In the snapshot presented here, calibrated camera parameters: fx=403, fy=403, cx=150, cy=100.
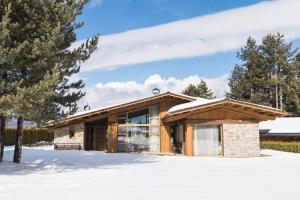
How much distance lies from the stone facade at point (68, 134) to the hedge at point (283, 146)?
15.2 m

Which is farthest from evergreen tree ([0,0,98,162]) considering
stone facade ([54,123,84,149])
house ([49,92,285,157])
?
stone facade ([54,123,84,149])

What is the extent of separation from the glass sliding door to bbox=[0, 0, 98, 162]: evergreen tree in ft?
33.3

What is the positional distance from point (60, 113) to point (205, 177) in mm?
6963

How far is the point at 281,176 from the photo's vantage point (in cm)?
1491

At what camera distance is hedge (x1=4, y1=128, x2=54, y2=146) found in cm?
3728

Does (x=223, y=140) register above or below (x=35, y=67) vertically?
below

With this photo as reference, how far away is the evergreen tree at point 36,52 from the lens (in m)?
14.2

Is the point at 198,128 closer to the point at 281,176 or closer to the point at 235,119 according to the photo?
the point at 235,119

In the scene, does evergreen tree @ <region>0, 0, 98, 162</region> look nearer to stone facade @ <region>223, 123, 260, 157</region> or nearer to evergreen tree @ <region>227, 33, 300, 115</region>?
stone facade @ <region>223, 123, 260, 157</region>

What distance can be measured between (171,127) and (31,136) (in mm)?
17445

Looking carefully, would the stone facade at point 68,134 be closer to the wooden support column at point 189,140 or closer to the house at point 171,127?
the house at point 171,127

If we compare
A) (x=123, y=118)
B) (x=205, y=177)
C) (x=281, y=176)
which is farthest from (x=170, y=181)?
(x=123, y=118)

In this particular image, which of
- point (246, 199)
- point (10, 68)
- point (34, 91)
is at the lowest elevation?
point (246, 199)

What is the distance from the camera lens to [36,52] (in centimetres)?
1495
